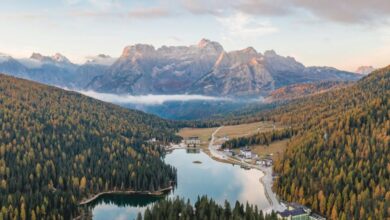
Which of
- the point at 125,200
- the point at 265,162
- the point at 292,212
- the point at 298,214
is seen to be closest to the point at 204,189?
the point at 125,200

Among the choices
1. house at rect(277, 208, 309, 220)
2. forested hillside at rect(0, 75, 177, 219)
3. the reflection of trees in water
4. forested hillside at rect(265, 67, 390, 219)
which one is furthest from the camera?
the reflection of trees in water

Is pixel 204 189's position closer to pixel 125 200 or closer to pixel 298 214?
pixel 125 200

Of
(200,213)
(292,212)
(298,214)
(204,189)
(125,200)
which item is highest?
(200,213)

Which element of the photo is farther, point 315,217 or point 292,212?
point 315,217

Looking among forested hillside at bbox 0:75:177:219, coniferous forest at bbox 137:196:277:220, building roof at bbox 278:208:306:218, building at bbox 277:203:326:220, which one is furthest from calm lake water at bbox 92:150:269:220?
coniferous forest at bbox 137:196:277:220

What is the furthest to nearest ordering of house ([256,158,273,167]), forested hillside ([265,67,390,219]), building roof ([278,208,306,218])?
house ([256,158,273,167]) < forested hillside ([265,67,390,219]) < building roof ([278,208,306,218])

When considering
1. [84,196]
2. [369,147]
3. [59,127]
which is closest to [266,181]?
[369,147]

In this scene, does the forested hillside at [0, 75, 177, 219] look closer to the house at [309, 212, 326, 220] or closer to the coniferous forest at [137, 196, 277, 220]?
the coniferous forest at [137, 196, 277, 220]

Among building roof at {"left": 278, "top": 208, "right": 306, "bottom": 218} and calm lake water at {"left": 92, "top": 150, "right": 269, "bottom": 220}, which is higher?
building roof at {"left": 278, "top": 208, "right": 306, "bottom": 218}
